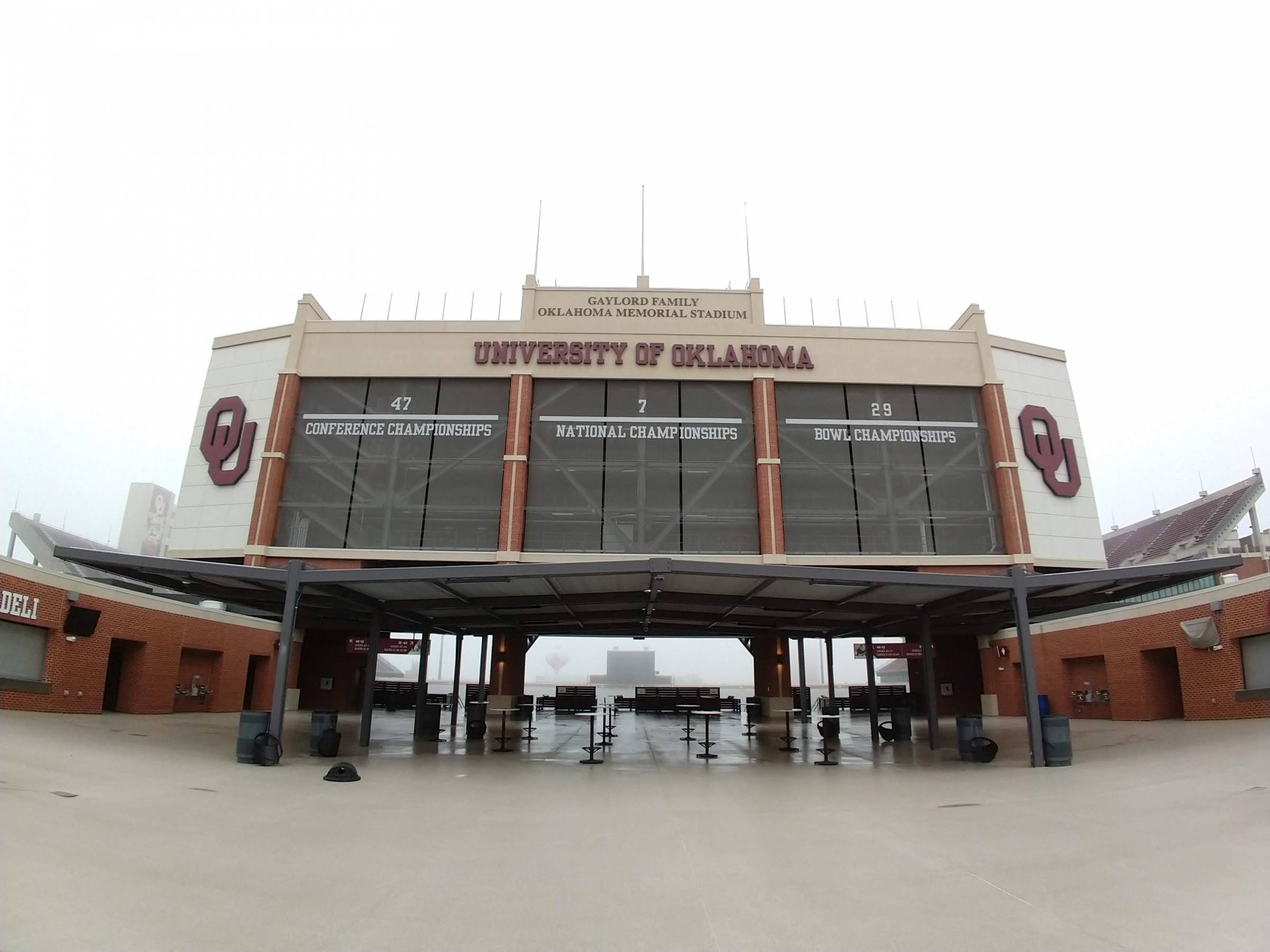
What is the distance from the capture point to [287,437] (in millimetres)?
24422

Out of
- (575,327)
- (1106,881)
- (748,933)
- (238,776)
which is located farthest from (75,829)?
(575,327)

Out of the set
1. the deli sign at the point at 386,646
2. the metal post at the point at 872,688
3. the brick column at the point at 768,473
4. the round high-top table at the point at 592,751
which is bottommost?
the round high-top table at the point at 592,751

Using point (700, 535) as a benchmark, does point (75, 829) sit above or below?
below

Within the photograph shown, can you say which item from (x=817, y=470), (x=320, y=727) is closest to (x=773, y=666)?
(x=817, y=470)

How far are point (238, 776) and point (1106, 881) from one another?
39.0ft

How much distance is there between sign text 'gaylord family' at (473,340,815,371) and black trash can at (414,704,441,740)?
11544 millimetres

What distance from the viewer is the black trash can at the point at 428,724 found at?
19.5 m

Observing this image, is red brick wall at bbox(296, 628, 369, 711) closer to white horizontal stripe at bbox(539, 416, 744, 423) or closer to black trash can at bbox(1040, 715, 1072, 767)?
white horizontal stripe at bbox(539, 416, 744, 423)

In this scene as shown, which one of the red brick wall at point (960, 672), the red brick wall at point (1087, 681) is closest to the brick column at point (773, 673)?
the red brick wall at point (960, 672)

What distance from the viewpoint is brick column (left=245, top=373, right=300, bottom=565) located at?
917 inches

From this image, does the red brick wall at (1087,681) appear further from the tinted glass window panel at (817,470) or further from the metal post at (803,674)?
the tinted glass window panel at (817,470)

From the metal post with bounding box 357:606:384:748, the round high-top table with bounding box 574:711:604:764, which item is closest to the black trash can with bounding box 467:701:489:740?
the metal post with bounding box 357:606:384:748

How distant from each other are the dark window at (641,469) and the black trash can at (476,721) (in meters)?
5.24

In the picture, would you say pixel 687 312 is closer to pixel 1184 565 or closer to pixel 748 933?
pixel 1184 565
